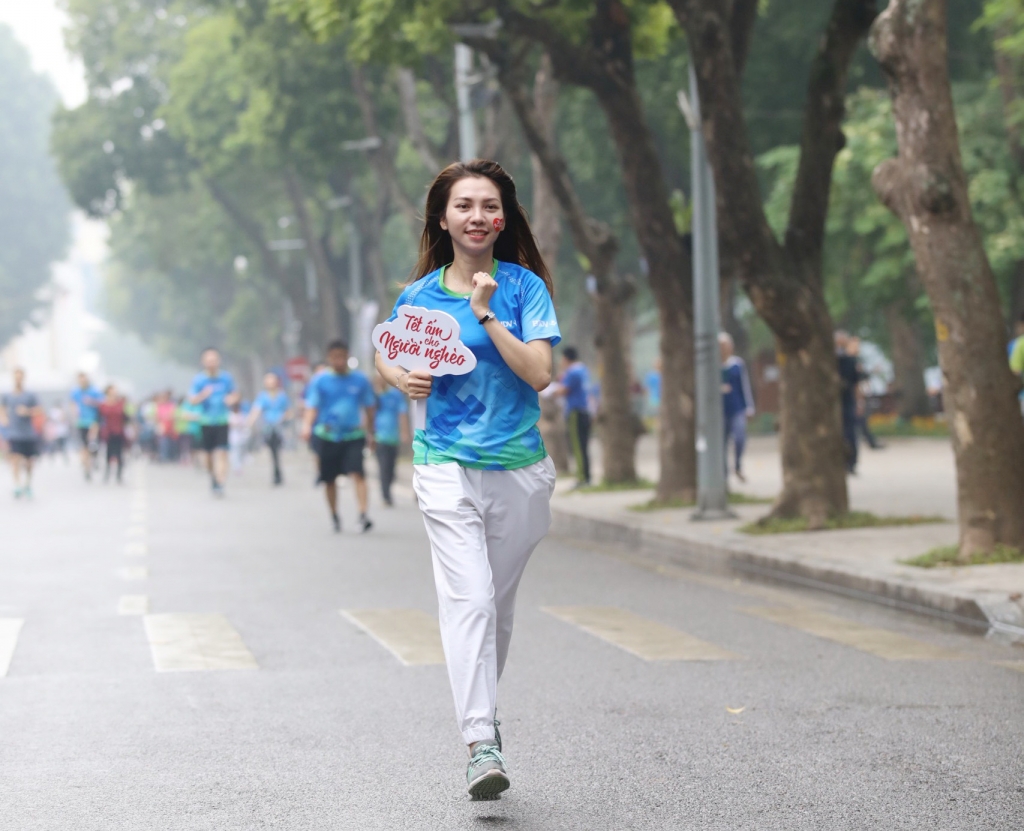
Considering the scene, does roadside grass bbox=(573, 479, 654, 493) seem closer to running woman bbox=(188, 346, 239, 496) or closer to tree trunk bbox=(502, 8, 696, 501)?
tree trunk bbox=(502, 8, 696, 501)

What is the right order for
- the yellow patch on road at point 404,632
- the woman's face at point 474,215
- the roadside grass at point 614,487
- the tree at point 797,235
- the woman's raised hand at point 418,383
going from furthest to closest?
the roadside grass at point 614,487 → the tree at point 797,235 → the yellow patch on road at point 404,632 → the woman's face at point 474,215 → the woman's raised hand at point 418,383

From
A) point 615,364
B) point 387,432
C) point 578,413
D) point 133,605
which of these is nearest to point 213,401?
point 387,432

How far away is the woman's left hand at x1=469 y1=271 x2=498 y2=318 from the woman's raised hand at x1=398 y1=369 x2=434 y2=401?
9.6 inches

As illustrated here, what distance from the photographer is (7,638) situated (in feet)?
30.6

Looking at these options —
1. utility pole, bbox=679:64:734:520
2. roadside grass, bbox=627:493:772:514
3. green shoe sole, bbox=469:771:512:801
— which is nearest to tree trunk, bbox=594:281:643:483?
roadside grass, bbox=627:493:772:514

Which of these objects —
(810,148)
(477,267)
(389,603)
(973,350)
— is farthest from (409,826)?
(810,148)

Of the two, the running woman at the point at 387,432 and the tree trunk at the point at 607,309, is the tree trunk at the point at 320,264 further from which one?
the tree trunk at the point at 607,309

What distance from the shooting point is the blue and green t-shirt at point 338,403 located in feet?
55.3

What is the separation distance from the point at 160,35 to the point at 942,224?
1456 inches

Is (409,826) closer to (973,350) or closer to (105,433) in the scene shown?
(973,350)

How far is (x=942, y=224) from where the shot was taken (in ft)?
36.4

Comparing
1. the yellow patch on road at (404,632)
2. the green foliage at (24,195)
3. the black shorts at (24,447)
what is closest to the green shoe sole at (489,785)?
the yellow patch on road at (404,632)

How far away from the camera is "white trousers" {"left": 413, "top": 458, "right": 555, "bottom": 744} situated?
17.0 ft

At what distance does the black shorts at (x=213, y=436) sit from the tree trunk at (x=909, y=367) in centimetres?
1758
